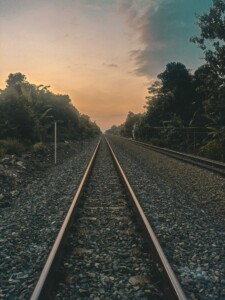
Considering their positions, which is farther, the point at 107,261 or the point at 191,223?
the point at 191,223

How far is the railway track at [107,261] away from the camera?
4012 mm

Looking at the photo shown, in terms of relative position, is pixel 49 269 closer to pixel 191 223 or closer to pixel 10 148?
pixel 191 223

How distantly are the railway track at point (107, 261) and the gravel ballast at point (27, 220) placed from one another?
30cm

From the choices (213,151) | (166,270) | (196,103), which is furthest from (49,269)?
(196,103)

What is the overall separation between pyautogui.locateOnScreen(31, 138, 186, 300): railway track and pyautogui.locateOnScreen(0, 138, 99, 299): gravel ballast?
30 cm

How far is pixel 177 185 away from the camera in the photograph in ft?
40.2

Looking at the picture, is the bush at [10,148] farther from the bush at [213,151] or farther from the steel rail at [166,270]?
the steel rail at [166,270]

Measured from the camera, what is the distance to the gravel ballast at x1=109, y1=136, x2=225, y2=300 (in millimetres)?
4473

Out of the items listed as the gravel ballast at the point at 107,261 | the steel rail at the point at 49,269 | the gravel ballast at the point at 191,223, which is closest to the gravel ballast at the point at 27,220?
the steel rail at the point at 49,269

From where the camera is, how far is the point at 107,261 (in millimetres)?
5000

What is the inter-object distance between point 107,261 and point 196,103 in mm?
35713

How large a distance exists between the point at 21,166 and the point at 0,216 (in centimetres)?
800

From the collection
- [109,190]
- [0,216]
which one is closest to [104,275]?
[0,216]

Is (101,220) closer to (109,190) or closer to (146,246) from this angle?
(146,246)
